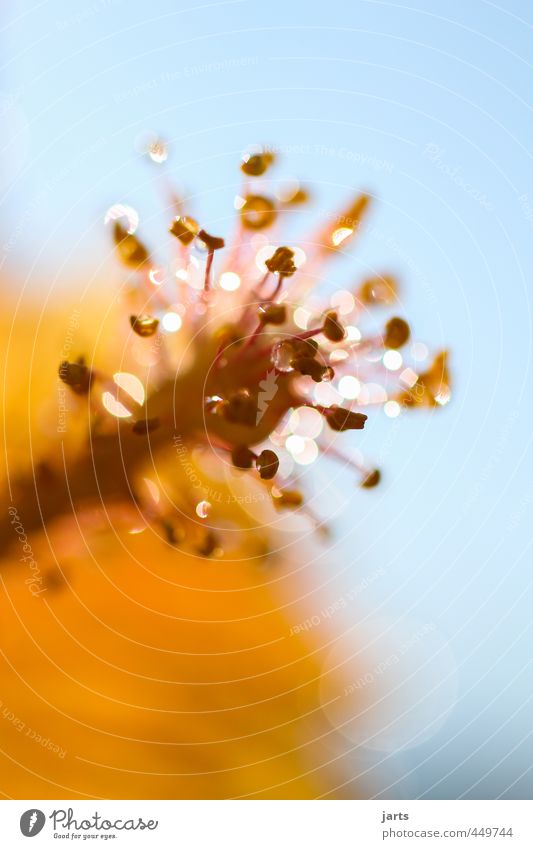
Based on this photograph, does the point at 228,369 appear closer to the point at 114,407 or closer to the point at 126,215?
the point at 114,407

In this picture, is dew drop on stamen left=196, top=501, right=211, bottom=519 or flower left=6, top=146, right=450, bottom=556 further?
dew drop on stamen left=196, top=501, right=211, bottom=519

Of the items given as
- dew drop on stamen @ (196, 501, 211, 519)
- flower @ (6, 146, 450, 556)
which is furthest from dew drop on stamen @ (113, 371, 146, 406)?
dew drop on stamen @ (196, 501, 211, 519)

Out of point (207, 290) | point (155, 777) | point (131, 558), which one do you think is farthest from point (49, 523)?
point (155, 777)

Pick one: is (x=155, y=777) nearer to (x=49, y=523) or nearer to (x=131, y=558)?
(x=131, y=558)

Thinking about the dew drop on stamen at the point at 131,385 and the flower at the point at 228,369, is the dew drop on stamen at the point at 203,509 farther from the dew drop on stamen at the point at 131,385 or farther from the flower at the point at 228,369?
the dew drop on stamen at the point at 131,385

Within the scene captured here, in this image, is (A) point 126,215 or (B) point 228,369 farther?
(A) point 126,215

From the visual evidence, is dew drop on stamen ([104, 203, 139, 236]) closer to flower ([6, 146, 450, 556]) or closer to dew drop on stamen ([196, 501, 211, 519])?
flower ([6, 146, 450, 556])

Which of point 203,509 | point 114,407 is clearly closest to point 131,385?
point 114,407

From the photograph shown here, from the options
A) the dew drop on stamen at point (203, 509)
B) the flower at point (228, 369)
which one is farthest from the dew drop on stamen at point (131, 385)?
the dew drop on stamen at point (203, 509)

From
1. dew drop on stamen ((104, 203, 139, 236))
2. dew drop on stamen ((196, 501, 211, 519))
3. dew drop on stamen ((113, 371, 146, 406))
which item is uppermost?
dew drop on stamen ((104, 203, 139, 236))

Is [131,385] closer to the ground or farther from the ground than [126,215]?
closer to the ground

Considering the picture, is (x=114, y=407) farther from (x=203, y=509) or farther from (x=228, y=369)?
(x=203, y=509)
